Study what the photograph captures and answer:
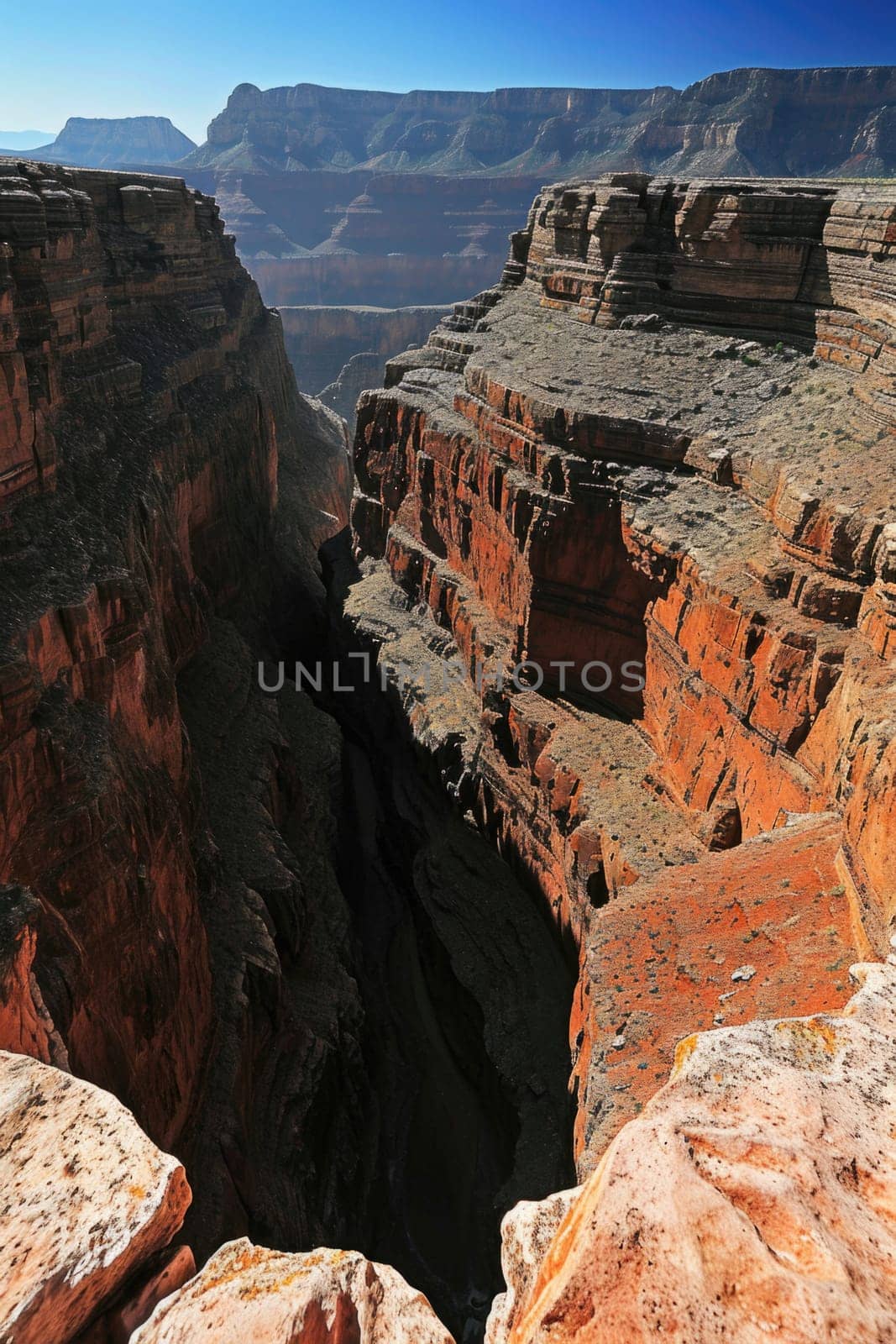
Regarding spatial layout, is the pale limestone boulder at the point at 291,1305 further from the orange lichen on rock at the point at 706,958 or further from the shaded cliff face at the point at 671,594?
the shaded cliff face at the point at 671,594

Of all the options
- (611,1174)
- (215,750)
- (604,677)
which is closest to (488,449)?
(604,677)

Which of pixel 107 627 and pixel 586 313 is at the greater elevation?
pixel 586 313

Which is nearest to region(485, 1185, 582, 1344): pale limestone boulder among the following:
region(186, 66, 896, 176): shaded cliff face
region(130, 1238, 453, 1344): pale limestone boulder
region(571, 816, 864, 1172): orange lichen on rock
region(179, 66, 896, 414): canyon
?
region(130, 1238, 453, 1344): pale limestone boulder

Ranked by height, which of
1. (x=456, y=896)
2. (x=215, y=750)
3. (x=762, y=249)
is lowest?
(x=456, y=896)

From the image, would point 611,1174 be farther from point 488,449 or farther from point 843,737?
point 488,449

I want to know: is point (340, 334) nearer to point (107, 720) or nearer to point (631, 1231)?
point (107, 720)

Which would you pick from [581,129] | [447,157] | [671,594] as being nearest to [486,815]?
[671,594]
